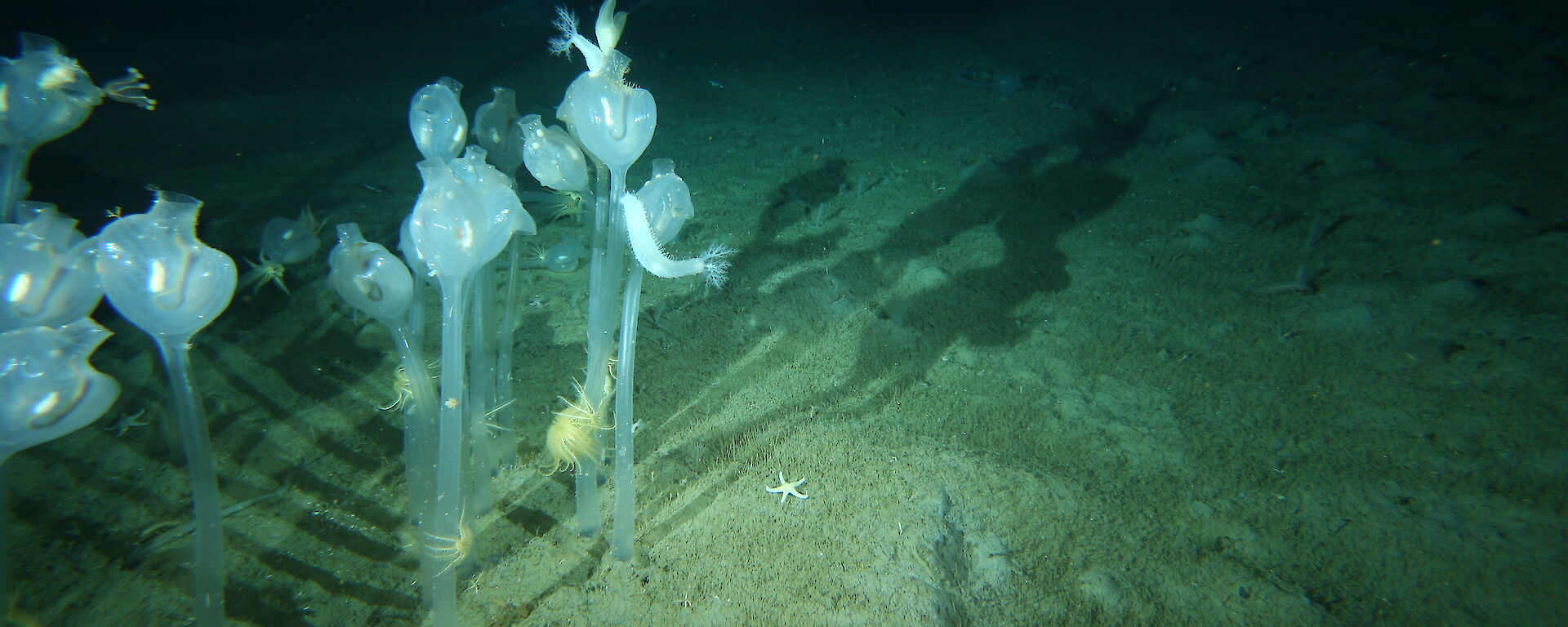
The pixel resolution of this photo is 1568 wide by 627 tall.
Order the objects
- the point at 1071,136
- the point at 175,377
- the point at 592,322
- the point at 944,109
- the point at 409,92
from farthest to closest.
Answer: the point at 409,92
the point at 944,109
the point at 1071,136
the point at 592,322
the point at 175,377

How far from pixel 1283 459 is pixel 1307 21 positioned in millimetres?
7070

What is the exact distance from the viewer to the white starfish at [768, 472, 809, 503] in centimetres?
220

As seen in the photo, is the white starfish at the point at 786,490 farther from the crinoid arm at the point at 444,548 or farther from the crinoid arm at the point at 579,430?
the crinoid arm at the point at 444,548

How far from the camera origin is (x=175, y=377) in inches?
57.5

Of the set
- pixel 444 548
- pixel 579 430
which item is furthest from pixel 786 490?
pixel 444 548

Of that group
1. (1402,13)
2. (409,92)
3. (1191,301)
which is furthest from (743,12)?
(1191,301)

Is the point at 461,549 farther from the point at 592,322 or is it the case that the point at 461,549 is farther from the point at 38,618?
the point at 38,618

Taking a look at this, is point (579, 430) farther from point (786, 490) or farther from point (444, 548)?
Answer: point (786, 490)

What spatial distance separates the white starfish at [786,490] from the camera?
2.20m

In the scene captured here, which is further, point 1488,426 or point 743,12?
point 743,12

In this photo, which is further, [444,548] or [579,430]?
[579,430]


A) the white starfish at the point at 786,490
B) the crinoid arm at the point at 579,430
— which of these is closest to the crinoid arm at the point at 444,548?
the crinoid arm at the point at 579,430

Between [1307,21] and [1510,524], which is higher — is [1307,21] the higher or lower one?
the higher one

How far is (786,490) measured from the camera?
221 centimetres
